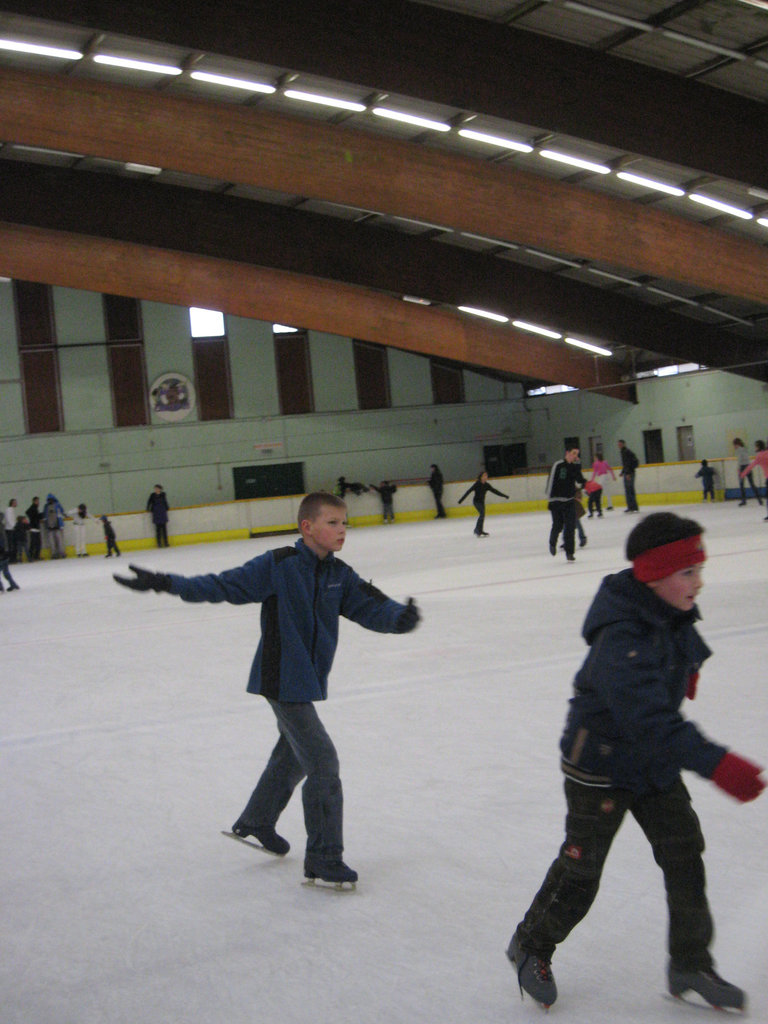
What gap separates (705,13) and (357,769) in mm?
11764

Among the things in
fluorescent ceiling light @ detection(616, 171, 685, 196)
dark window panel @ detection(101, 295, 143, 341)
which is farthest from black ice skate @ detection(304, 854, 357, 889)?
Result: dark window panel @ detection(101, 295, 143, 341)

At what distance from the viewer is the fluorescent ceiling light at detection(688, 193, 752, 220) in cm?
1945

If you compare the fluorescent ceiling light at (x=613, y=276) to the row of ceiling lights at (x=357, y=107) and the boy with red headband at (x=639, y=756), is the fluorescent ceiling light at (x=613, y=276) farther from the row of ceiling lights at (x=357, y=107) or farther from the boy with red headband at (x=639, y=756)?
the boy with red headband at (x=639, y=756)

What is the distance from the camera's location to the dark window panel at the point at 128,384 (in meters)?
33.2

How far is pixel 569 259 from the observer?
2552cm

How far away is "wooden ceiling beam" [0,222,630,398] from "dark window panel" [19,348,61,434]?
9.06m

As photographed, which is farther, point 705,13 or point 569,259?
point 569,259

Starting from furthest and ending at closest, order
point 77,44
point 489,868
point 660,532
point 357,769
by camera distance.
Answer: point 77,44 < point 357,769 < point 489,868 < point 660,532

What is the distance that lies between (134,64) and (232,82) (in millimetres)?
1410

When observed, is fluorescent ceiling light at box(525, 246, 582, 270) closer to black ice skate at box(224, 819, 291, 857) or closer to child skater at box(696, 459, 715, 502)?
child skater at box(696, 459, 715, 502)

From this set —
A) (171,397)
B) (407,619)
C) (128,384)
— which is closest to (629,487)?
(171,397)

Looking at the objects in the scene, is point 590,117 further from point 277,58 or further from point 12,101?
point 12,101

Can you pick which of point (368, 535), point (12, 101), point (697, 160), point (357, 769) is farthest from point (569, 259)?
point (357, 769)

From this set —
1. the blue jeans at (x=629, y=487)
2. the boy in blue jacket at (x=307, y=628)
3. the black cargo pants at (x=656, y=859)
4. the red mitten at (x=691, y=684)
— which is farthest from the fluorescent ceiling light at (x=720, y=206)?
the black cargo pants at (x=656, y=859)
